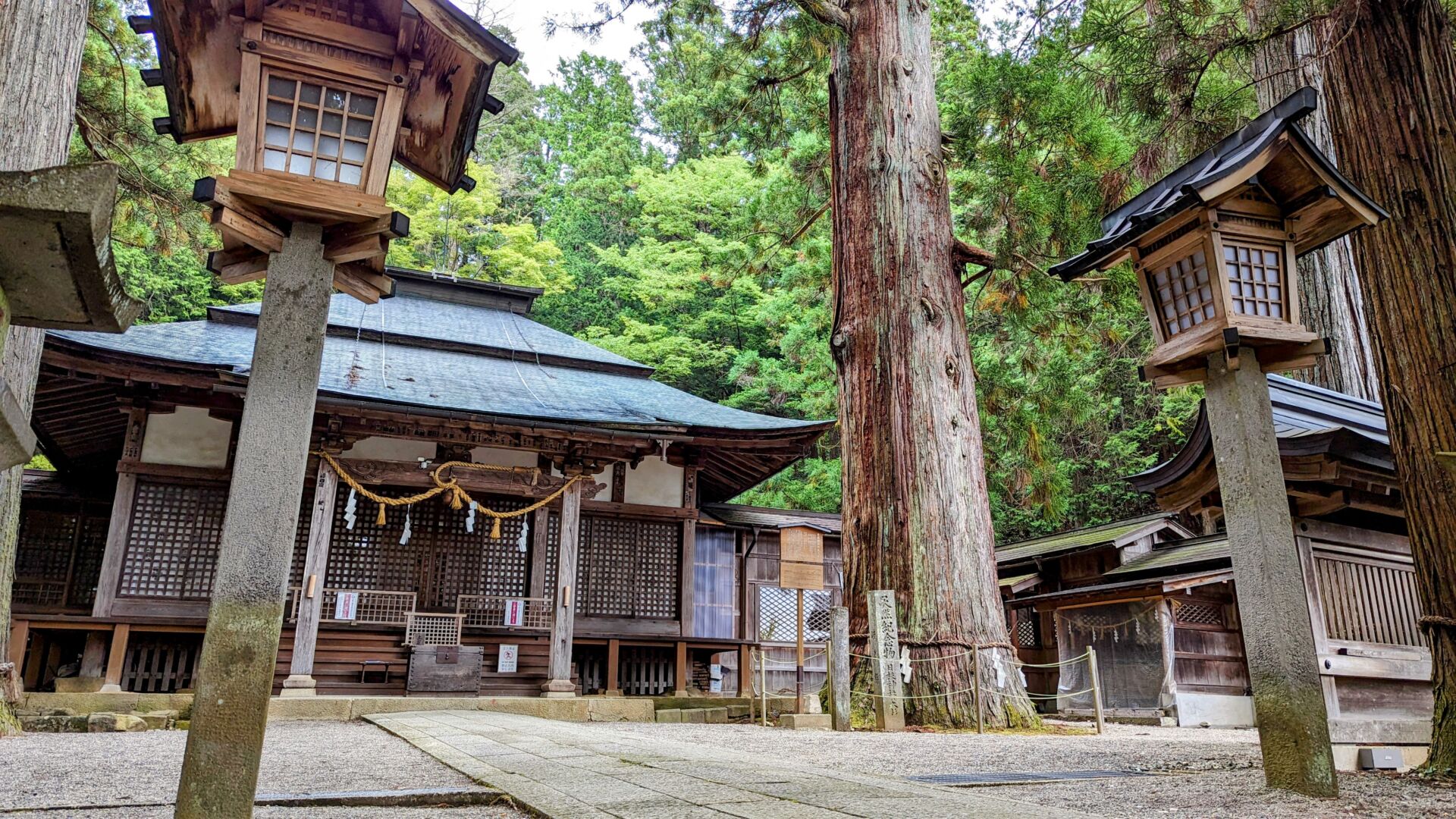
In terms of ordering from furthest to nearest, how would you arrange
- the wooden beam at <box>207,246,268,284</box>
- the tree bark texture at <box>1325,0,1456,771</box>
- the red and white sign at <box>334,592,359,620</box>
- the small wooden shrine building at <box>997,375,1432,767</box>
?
the red and white sign at <box>334,592,359,620</box>
the small wooden shrine building at <box>997,375,1432,767</box>
the tree bark texture at <box>1325,0,1456,771</box>
the wooden beam at <box>207,246,268,284</box>

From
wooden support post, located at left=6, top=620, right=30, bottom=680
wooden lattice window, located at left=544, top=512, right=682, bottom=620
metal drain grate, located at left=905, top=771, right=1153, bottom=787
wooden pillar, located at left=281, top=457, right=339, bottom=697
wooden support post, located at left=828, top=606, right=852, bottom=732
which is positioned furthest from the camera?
wooden lattice window, located at left=544, top=512, right=682, bottom=620

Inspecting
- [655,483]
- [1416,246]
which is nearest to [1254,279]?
[1416,246]

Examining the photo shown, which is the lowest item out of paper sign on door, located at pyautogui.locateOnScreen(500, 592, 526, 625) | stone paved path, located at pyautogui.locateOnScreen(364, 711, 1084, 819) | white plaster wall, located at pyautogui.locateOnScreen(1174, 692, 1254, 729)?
white plaster wall, located at pyautogui.locateOnScreen(1174, 692, 1254, 729)

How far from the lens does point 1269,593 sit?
3.34 meters

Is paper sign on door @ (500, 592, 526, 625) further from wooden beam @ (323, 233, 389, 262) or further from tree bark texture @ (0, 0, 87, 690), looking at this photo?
wooden beam @ (323, 233, 389, 262)

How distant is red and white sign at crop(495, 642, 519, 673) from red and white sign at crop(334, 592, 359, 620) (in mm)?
1892

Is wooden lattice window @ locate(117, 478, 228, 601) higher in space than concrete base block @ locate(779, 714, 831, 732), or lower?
higher

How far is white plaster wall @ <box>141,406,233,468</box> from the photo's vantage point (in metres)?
9.99

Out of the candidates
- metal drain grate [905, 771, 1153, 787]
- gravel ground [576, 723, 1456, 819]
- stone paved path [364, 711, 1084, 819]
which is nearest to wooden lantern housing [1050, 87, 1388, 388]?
gravel ground [576, 723, 1456, 819]

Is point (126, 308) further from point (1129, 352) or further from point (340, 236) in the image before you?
point (1129, 352)

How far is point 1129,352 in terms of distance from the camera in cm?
1852

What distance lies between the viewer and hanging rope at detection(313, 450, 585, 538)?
9.70m

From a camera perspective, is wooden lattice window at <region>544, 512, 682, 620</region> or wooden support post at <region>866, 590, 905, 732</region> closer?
wooden support post at <region>866, 590, 905, 732</region>

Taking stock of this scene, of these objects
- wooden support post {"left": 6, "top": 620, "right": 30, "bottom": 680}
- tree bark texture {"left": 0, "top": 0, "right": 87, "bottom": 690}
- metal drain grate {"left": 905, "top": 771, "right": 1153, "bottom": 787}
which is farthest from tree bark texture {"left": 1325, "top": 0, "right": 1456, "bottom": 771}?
wooden support post {"left": 6, "top": 620, "right": 30, "bottom": 680}
